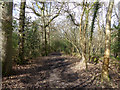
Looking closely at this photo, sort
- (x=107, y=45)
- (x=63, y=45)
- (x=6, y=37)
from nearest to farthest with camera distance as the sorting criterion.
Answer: (x=107, y=45) < (x=6, y=37) < (x=63, y=45)

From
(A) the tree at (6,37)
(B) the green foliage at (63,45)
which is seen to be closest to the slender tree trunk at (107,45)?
(A) the tree at (6,37)

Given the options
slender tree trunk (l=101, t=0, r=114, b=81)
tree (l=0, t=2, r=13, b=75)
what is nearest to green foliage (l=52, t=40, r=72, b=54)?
slender tree trunk (l=101, t=0, r=114, b=81)

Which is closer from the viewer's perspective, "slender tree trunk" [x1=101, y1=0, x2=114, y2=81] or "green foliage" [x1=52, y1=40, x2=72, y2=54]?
"slender tree trunk" [x1=101, y1=0, x2=114, y2=81]

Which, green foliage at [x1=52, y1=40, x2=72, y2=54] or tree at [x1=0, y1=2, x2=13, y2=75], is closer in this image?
tree at [x1=0, y1=2, x2=13, y2=75]

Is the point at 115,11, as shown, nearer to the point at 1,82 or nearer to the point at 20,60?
the point at 20,60

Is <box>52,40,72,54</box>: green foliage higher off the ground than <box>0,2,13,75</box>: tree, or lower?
lower

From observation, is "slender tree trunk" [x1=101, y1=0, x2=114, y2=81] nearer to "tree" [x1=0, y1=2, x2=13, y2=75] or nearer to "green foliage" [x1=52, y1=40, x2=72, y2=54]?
"tree" [x1=0, y1=2, x2=13, y2=75]

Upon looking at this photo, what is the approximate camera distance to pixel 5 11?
192 inches

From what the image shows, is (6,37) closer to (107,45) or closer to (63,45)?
(107,45)

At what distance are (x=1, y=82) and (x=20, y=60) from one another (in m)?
3.48

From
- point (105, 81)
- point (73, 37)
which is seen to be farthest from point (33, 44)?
point (105, 81)

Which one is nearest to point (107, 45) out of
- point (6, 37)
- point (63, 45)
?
point (6, 37)

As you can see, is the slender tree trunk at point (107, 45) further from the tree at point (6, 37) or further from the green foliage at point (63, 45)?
the green foliage at point (63, 45)

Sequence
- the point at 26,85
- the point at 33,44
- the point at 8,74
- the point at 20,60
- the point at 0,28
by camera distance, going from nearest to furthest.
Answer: the point at 26,85 → the point at 0,28 → the point at 8,74 → the point at 20,60 → the point at 33,44
